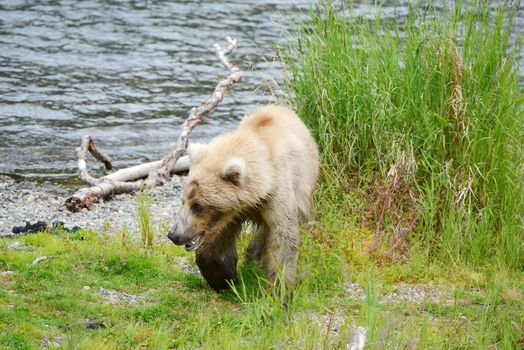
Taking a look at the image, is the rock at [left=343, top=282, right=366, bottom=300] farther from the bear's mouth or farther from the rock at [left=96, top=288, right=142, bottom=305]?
the rock at [left=96, top=288, right=142, bottom=305]

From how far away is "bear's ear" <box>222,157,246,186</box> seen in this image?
240 inches

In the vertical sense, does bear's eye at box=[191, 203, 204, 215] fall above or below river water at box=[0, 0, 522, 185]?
above

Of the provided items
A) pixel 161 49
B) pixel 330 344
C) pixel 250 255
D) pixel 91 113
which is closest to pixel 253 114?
pixel 250 255

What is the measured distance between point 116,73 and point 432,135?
914 cm

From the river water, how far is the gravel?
571 mm

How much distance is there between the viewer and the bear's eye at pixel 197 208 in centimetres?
625

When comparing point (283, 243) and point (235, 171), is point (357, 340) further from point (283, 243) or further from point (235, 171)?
point (235, 171)

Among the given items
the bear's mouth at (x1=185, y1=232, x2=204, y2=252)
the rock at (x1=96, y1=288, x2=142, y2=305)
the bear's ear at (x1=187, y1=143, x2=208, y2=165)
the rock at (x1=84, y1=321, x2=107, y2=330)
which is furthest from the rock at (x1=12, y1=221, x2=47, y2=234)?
the rock at (x1=84, y1=321, x2=107, y2=330)

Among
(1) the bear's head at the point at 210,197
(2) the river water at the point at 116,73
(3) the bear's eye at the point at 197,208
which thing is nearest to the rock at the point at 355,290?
(1) the bear's head at the point at 210,197

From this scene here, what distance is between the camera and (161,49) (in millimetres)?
17500

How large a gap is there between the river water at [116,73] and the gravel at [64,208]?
571mm

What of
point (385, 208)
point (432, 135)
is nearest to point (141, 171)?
point (385, 208)

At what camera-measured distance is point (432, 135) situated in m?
8.19

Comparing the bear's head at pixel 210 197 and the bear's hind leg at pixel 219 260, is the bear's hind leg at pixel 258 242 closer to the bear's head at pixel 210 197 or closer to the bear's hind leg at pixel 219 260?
the bear's hind leg at pixel 219 260
